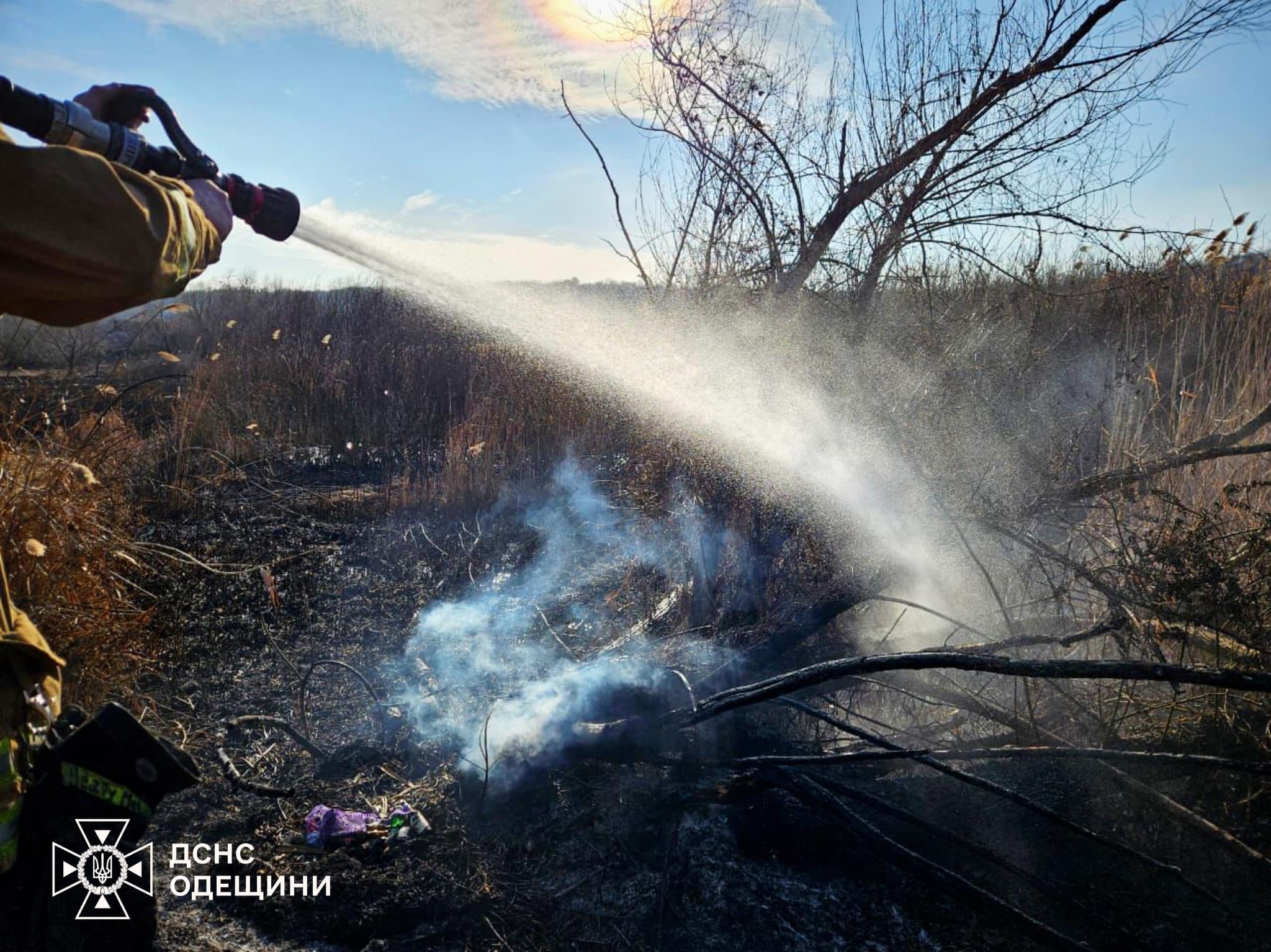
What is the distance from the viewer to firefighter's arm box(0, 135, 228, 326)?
1.38 m

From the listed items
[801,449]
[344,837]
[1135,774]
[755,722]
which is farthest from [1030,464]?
[344,837]

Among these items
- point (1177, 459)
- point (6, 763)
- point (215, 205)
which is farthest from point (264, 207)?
point (1177, 459)

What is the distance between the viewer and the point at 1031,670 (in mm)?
2156

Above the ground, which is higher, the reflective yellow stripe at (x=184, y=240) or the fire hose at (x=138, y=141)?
the fire hose at (x=138, y=141)

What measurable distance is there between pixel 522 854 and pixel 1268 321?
23.7ft

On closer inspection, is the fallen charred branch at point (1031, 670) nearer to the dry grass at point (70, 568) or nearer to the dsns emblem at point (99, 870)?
the dsns emblem at point (99, 870)

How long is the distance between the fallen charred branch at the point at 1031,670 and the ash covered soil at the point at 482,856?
1.88 ft

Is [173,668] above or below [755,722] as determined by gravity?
below

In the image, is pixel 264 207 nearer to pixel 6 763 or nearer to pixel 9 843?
pixel 6 763

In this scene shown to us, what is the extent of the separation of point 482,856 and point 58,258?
222cm

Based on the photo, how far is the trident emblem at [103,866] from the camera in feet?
5.98

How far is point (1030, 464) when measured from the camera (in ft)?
16.4

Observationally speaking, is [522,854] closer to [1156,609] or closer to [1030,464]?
[1156,609]

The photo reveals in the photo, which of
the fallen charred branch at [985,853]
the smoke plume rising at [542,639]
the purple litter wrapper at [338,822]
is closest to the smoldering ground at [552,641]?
the smoke plume rising at [542,639]
